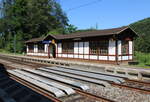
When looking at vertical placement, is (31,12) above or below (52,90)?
above

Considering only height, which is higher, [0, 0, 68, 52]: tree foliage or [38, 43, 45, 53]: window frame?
[0, 0, 68, 52]: tree foliage

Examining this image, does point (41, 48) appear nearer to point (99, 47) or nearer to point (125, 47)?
point (99, 47)

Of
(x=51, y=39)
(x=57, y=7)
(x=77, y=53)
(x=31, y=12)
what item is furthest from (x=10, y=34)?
(x=77, y=53)

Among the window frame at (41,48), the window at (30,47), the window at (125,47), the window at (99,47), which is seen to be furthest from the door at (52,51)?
the window at (125,47)

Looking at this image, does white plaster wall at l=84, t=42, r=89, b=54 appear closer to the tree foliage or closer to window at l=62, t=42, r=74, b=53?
window at l=62, t=42, r=74, b=53

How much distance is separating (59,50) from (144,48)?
2131 cm

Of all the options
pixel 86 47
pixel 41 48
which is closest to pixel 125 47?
A: pixel 86 47

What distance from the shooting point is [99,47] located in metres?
22.4

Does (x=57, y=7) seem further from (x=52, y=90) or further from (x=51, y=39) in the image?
(x=52, y=90)

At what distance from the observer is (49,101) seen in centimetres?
708

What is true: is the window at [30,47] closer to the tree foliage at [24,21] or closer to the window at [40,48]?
the window at [40,48]

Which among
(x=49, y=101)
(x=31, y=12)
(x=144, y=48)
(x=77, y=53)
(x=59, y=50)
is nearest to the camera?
(x=49, y=101)

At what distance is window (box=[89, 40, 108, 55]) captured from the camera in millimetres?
21781

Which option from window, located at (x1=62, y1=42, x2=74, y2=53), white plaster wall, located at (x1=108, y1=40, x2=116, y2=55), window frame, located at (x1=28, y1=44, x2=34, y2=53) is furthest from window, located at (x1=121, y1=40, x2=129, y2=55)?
window frame, located at (x1=28, y1=44, x2=34, y2=53)
